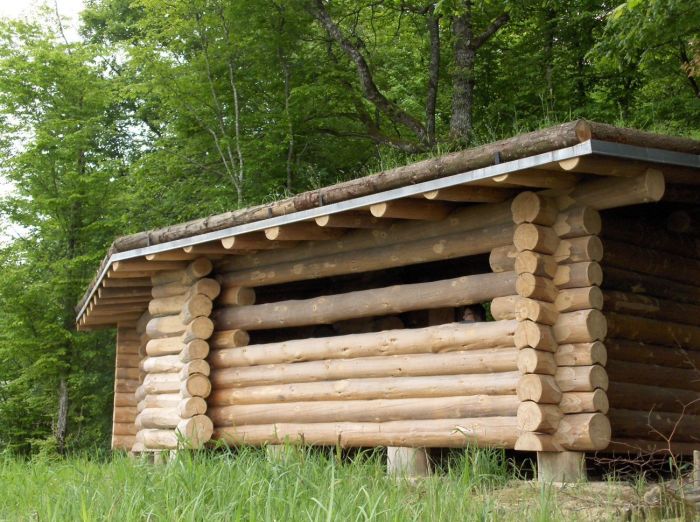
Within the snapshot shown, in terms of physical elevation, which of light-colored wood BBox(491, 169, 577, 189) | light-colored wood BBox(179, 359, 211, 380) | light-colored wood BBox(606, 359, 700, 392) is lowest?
light-colored wood BBox(606, 359, 700, 392)

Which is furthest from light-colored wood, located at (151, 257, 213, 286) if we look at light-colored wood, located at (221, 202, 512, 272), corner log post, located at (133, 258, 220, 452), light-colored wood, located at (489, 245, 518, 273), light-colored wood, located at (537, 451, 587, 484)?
light-colored wood, located at (537, 451, 587, 484)

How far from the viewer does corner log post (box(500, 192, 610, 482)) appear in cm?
757

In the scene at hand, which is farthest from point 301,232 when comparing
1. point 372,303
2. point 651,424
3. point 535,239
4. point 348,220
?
point 651,424

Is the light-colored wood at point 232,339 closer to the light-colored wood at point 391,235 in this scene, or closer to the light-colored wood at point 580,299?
the light-colored wood at point 391,235

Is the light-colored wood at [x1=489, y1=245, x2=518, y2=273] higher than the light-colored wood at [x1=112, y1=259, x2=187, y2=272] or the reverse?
the reverse

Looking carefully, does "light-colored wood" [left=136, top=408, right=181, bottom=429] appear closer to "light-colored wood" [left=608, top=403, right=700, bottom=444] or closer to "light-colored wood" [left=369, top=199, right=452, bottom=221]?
"light-colored wood" [left=369, top=199, right=452, bottom=221]

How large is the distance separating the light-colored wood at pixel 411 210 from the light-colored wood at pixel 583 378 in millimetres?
1915

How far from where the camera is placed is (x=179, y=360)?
11.5 meters

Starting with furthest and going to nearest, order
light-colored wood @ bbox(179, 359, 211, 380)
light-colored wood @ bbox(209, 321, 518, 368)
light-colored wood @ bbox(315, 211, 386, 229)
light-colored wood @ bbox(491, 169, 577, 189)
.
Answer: light-colored wood @ bbox(179, 359, 211, 380), light-colored wood @ bbox(315, 211, 386, 229), light-colored wood @ bbox(209, 321, 518, 368), light-colored wood @ bbox(491, 169, 577, 189)

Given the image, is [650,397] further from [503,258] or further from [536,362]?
[503,258]

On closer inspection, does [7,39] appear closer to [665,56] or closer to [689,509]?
[665,56]

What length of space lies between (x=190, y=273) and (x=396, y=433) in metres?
3.70

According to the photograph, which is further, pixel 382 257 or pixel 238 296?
pixel 238 296

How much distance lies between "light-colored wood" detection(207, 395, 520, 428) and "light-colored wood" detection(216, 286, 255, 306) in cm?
125
